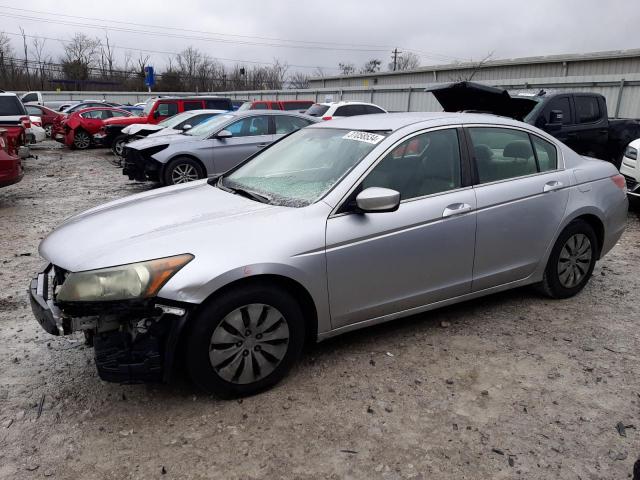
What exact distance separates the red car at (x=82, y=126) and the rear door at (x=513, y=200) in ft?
57.6

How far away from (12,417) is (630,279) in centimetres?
527

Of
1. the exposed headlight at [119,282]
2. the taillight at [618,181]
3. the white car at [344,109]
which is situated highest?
the white car at [344,109]

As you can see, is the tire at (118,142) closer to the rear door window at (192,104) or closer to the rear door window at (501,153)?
the rear door window at (192,104)

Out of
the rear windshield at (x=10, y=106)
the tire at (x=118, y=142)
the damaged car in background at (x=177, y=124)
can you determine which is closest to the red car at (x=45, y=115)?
the tire at (x=118, y=142)

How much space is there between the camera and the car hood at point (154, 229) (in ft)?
8.91

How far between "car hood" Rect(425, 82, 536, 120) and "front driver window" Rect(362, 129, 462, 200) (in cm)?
334

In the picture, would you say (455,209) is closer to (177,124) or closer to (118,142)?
(177,124)

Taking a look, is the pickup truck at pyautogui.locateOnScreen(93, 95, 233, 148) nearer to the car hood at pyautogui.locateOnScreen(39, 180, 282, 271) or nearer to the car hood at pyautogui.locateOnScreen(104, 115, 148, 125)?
the car hood at pyautogui.locateOnScreen(104, 115, 148, 125)

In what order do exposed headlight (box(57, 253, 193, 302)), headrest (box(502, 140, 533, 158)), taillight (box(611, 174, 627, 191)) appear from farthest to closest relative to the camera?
1. taillight (box(611, 174, 627, 191))
2. headrest (box(502, 140, 533, 158))
3. exposed headlight (box(57, 253, 193, 302))

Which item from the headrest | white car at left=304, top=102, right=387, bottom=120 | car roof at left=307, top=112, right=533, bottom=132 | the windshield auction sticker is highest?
white car at left=304, top=102, right=387, bottom=120

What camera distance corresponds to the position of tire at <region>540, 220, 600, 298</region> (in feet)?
13.8

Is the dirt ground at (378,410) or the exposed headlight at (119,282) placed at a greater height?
the exposed headlight at (119,282)

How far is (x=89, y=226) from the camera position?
3.20m

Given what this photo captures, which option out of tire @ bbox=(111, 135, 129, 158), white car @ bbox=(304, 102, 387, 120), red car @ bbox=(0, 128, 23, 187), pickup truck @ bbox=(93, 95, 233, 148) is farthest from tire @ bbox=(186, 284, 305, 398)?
pickup truck @ bbox=(93, 95, 233, 148)
